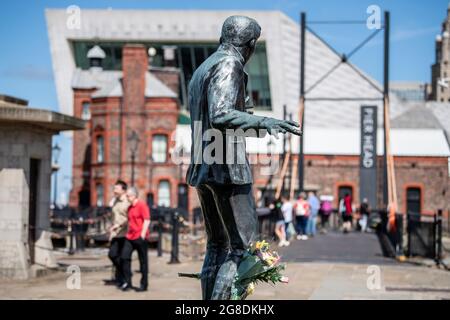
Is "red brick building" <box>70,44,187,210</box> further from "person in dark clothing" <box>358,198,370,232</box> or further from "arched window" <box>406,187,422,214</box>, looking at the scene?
"person in dark clothing" <box>358,198,370,232</box>

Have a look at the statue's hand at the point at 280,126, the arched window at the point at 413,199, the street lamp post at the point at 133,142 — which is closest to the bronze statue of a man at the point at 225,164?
the statue's hand at the point at 280,126

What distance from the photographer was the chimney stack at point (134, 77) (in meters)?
53.5

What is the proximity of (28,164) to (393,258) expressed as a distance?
29.8ft

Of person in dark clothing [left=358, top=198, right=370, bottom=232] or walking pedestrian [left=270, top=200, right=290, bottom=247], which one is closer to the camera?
walking pedestrian [left=270, top=200, right=290, bottom=247]

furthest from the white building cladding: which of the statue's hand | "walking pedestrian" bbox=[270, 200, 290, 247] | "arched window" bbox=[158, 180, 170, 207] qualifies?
the statue's hand

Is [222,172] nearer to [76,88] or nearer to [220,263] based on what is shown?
[220,263]

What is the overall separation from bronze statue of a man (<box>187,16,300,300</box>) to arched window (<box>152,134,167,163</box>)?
4650 cm

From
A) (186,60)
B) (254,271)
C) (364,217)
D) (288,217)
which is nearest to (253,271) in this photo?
(254,271)

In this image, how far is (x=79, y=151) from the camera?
2322 inches

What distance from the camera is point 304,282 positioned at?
14.2 meters

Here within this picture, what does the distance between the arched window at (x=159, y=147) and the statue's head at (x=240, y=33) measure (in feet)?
152

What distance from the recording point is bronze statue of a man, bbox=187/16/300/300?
6016 millimetres

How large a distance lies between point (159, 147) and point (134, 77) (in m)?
4.42

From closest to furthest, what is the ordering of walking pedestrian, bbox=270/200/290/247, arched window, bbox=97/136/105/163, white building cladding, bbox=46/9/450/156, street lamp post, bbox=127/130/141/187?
walking pedestrian, bbox=270/200/290/247 < street lamp post, bbox=127/130/141/187 < arched window, bbox=97/136/105/163 < white building cladding, bbox=46/9/450/156
